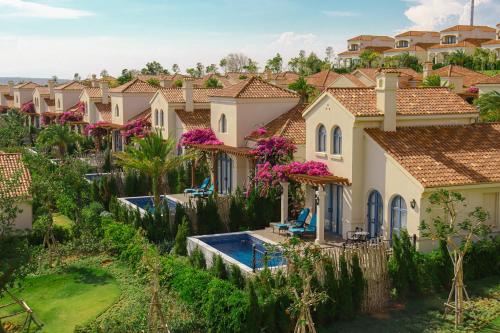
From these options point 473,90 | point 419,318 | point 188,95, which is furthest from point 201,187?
point 473,90

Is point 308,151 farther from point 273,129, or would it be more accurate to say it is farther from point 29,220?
point 29,220

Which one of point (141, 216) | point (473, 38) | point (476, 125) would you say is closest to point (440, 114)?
point (476, 125)

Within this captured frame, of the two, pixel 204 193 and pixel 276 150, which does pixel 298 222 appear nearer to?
pixel 276 150

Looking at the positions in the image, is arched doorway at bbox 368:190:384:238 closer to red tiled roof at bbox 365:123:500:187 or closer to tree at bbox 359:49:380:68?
red tiled roof at bbox 365:123:500:187

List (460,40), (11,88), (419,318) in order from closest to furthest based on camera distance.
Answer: (419,318) → (11,88) → (460,40)

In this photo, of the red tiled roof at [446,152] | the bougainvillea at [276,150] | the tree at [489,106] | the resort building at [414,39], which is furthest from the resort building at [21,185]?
the resort building at [414,39]

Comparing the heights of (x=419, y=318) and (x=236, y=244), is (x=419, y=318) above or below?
below

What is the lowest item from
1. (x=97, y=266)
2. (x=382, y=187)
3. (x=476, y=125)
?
(x=97, y=266)
